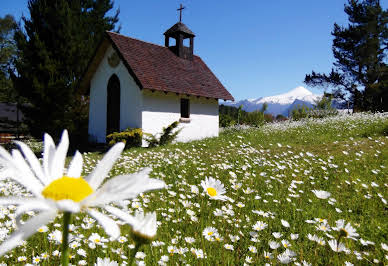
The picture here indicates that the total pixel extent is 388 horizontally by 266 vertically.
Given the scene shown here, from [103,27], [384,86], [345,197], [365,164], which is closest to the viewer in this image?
[345,197]

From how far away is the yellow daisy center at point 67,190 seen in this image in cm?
61

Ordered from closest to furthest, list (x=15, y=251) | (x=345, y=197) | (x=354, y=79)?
(x=15, y=251)
(x=345, y=197)
(x=354, y=79)

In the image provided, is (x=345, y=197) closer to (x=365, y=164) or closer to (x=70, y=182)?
(x=365, y=164)

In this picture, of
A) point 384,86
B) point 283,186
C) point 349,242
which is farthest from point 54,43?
point 384,86

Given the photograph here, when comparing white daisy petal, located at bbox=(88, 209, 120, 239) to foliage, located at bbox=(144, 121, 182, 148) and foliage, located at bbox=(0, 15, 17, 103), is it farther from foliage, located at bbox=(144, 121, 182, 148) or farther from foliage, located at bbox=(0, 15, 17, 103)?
foliage, located at bbox=(0, 15, 17, 103)

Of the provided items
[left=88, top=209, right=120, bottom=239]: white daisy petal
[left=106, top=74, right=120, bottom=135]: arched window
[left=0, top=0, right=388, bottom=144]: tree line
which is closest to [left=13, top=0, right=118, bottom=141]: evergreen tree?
[left=0, top=0, right=388, bottom=144]: tree line

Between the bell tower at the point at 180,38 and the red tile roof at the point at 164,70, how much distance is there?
48cm

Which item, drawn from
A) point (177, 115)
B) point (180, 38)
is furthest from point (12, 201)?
point (180, 38)

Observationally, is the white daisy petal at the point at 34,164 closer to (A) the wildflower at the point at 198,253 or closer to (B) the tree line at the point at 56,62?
(A) the wildflower at the point at 198,253

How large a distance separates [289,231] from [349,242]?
1.90ft

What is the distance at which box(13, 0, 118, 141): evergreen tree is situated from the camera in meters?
17.1

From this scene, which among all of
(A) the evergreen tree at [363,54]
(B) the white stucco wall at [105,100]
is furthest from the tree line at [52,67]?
(A) the evergreen tree at [363,54]

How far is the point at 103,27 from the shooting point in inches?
926

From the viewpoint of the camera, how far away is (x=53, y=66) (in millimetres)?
17156
